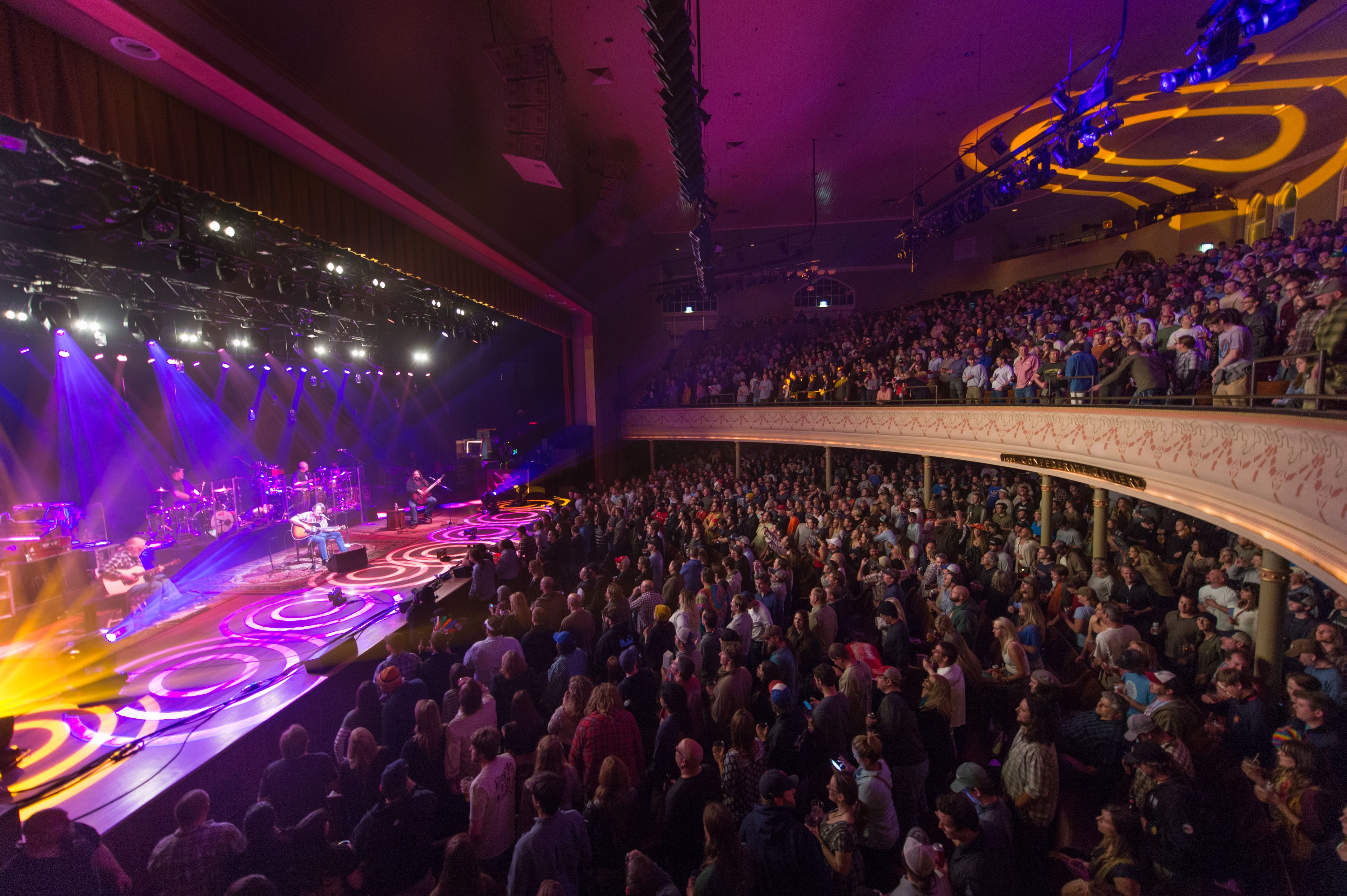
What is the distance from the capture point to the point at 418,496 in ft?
49.9

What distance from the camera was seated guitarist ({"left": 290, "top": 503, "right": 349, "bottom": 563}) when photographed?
10914mm

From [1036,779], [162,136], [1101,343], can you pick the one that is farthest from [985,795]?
[1101,343]

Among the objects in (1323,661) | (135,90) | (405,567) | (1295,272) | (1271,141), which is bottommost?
(405,567)

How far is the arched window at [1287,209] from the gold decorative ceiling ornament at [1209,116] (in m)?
0.28

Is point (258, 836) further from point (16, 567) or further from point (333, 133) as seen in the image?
point (16, 567)

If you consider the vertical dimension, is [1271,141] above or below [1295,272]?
above

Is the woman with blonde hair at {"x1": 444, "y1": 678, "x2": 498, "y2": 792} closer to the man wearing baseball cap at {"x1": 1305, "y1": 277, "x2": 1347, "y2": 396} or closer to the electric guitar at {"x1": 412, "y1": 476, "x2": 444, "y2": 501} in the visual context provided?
the man wearing baseball cap at {"x1": 1305, "y1": 277, "x2": 1347, "y2": 396}

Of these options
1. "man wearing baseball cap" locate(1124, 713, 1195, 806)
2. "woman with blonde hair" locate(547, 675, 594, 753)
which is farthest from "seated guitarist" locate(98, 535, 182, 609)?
"man wearing baseball cap" locate(1124, 713, 1195, 806)

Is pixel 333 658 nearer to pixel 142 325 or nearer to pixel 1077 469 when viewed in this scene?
pixel 142 325

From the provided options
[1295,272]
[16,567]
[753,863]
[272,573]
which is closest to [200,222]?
[16,567]

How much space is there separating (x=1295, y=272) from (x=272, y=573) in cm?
1501

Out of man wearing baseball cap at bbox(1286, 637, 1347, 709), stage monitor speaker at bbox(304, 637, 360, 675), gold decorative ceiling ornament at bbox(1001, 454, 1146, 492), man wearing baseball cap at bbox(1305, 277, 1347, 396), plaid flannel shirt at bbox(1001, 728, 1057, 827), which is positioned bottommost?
stage monitor speaker at bbox(304, 637, 360, 675)

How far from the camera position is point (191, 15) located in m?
3.64

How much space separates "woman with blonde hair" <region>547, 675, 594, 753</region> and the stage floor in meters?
3.11
